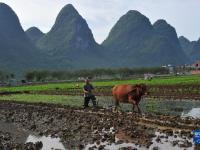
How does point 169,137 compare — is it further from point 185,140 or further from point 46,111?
point 46,111

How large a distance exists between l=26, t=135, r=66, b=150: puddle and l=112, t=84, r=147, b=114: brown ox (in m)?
7.15

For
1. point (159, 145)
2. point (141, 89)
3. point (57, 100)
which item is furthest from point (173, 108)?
point (57, 100)

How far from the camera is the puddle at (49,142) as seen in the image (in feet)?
50.4

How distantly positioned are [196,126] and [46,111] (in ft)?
43.1

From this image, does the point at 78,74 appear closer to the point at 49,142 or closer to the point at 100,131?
the point at 100,131

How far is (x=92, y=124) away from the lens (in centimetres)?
1992

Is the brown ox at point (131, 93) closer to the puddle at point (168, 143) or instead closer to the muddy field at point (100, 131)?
the muddy field at point (100, 131)

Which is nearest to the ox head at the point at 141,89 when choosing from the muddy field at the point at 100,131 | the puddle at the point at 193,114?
the muddy field at the point at 100,131

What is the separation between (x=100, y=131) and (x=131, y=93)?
7.29 meters

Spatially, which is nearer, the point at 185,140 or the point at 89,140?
the point at 185,140

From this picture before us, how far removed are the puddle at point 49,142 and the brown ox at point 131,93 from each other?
7.15 meters

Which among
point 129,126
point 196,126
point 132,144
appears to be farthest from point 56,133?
point 196,126

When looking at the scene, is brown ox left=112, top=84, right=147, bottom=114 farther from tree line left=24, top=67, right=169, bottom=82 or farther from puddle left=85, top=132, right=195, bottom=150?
tree line left=24, top=67, right=169, bottom=82

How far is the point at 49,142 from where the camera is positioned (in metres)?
16.5
